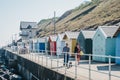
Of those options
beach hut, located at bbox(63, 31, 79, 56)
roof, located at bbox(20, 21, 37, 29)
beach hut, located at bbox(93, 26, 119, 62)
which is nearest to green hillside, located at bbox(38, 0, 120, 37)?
roof, located at bbox(20, 21, 37, 29)

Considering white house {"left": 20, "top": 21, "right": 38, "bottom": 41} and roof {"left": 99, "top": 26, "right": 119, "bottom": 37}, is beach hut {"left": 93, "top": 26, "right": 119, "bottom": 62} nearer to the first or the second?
roof {"left": 99, "top": 26, "right": 119, "bottom": 37}

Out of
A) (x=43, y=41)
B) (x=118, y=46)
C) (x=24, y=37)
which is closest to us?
(x=118, y=46)

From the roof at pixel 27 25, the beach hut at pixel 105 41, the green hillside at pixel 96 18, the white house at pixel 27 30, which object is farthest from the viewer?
the roof at pixel 27 25

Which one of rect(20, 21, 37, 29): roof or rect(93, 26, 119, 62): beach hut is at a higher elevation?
rect(20, 21, 37, 29): roof

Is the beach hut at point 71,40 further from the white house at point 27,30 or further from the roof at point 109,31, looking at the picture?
the white house at point 27,30

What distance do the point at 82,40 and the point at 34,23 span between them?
77642 mm

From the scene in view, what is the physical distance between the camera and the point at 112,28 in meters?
27.2

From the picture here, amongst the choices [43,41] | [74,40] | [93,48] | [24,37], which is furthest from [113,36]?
[24,37]

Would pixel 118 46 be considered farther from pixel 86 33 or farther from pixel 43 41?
pixel 43 41

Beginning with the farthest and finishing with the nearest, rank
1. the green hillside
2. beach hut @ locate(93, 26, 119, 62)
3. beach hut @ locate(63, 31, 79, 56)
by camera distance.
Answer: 1. the green hillside
2. beach hut @ locate(63, 31, 79, 56)
3. beach hut @ locate(93, 26, 119, 62)

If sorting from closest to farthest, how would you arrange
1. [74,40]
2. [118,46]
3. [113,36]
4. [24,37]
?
[118,46], [113,36], [74,40], [24,37]

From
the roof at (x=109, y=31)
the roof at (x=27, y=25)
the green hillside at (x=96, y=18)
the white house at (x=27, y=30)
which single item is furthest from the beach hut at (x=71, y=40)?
the roof at (x=27, y=25)

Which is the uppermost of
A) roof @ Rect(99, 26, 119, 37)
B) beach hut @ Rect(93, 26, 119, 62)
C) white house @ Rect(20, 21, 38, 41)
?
white house @ Rect(20, 21, 38, 41)

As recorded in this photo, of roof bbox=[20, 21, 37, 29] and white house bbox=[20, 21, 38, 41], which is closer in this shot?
white house bbox=[20, 21, 38, 41]
